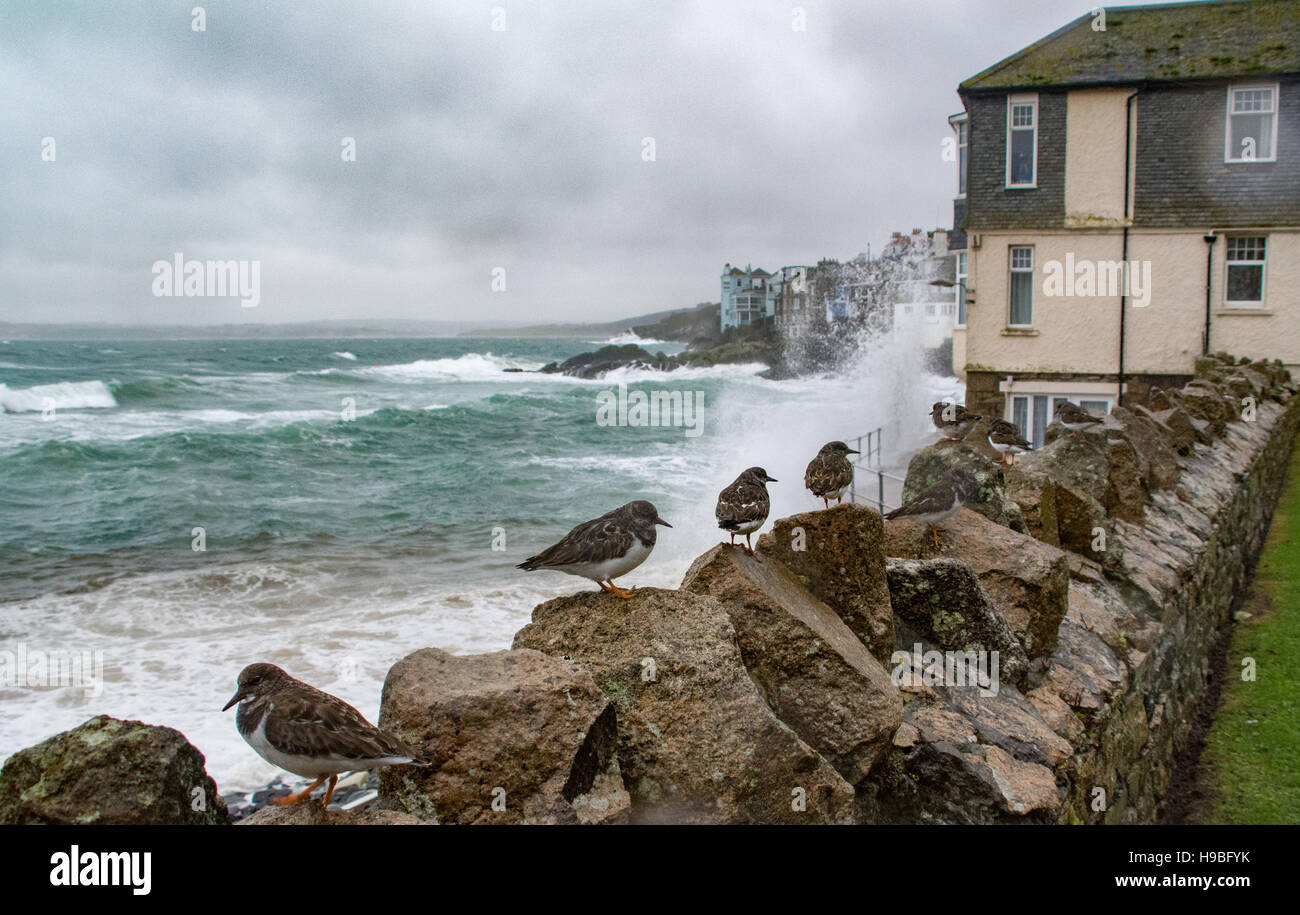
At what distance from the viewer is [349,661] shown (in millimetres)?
13836

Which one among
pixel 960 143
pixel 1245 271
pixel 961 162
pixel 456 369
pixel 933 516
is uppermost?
pixel 960 143

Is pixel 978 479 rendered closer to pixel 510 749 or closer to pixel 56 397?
pixel 510 749

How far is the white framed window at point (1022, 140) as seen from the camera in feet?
81.4

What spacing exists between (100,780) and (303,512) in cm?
2714

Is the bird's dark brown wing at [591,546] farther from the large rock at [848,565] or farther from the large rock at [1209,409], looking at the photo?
the large rock at [1209,409]

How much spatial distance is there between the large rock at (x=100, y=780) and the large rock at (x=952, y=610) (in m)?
2.91

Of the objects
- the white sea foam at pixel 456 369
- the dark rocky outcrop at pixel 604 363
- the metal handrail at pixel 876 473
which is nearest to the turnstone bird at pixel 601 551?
the metal handrail at pixel 876 473

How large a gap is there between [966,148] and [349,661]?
2133 cm

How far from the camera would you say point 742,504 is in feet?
15.3

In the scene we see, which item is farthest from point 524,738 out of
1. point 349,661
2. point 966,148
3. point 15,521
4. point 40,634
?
point 15,521

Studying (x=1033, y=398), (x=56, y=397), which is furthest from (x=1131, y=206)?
(x=56, y=397)

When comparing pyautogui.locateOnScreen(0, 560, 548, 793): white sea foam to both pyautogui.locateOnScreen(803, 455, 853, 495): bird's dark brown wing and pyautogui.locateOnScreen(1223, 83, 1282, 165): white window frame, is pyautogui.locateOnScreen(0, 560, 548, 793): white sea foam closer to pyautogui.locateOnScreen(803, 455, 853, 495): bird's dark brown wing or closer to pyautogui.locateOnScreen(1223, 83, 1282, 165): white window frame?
pyautogui.locateOnScreen(803, 455, 853, 495): bird's dark brown wing

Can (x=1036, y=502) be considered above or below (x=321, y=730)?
above

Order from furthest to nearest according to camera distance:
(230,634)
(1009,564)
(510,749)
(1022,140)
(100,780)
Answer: (1022,140)
(230,634)
(1009,564)
(510,749)
(100,780)
